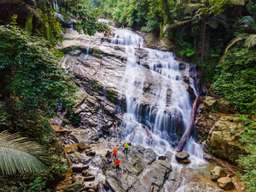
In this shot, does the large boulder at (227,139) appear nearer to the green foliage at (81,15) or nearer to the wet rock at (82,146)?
the wet rock at (82,146)

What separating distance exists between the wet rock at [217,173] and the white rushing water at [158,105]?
0.86m

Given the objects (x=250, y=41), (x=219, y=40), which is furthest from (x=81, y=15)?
(x=219, y=40)

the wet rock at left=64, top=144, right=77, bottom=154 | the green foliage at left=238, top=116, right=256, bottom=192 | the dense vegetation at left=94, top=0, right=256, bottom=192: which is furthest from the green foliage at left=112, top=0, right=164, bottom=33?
the wet rock at left=64, top=144, right=77, bottom=154

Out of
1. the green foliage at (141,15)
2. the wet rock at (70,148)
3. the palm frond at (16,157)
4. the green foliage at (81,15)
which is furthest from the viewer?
the green foliage at (141,15)

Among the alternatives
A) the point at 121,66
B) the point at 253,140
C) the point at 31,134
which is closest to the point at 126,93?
the point at 121,66

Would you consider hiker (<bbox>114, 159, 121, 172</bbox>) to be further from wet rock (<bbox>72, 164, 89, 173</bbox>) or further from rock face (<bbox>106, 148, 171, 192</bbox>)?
wet rock (<bbox>72, 164, 89, 173</bbox>)

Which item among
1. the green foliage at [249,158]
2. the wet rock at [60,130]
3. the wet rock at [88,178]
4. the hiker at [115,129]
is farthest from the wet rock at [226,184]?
the wet rock at [60,130]

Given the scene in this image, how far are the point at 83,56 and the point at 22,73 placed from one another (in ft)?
24.4

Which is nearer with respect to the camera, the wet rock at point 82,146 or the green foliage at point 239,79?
the wet rock at point 82,146

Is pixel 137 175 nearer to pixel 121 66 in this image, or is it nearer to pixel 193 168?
pixel 193 168

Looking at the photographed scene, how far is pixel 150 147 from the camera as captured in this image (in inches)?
361

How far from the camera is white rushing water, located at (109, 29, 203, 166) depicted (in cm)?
950

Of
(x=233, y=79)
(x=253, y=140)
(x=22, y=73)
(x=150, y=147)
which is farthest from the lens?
(x=233, y=79)

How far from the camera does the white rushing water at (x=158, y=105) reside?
950 cm
